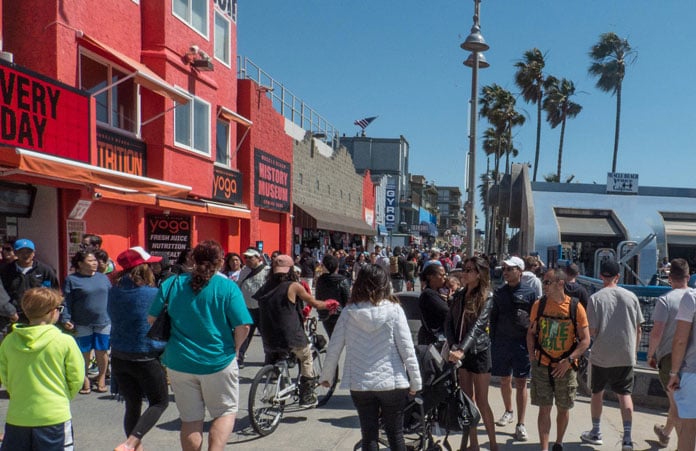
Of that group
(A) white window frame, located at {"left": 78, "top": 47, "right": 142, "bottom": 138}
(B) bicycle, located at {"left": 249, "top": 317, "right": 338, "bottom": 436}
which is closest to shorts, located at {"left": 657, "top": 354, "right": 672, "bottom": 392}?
(B) bicycle, located at {"left": 249, "top": 317, "right": 338, "bottom": 436}

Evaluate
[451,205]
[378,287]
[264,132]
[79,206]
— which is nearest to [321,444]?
[378,287]

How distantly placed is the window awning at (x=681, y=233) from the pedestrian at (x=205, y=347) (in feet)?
62.1

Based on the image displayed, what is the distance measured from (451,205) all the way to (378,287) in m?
116

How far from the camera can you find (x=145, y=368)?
4406 mm

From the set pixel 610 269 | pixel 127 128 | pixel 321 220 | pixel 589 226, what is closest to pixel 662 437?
pixel 610 269

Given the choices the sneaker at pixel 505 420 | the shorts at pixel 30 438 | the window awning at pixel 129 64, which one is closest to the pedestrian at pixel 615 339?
the sneaker at pixel 505 420

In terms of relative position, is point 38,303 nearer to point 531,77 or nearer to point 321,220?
point 321,220

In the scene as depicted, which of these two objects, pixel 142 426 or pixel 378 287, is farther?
pixel 142 426

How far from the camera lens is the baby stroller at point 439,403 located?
4.45m

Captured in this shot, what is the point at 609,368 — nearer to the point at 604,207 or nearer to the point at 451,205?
the point at 604,207

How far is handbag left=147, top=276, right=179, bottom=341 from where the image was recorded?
3928 millimetres

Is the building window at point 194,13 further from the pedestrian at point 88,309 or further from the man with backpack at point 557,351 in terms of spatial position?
the man with backpack at point 557,351

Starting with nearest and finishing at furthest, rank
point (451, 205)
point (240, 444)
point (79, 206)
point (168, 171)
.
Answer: point (240, 444)
point (79, 206)
point (168, 171)
point (451, 205)

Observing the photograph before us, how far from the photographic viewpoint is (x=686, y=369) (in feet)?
13.4
